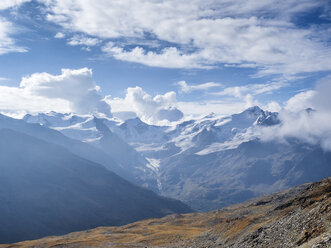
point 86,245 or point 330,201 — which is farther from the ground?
point 330,201

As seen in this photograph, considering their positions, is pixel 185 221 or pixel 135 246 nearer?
pixel 135 246

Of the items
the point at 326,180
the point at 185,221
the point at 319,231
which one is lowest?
the point at 185,221

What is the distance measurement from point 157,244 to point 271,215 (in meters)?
34.6

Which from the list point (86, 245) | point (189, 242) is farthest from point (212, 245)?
point (86, 245)

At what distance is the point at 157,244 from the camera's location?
9006cm

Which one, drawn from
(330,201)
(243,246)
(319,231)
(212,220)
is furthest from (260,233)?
(212,220)

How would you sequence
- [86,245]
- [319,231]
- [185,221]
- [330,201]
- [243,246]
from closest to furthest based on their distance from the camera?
[319,231]
[330,201]
[243,246]
[86,245]
[185,221]

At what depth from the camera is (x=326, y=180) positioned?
70.8 meters

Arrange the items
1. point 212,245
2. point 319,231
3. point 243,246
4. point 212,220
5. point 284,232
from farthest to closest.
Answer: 1. point 212,220
2. point 212,245
3. point 243,246
4. point 284,232
5. point 319,231

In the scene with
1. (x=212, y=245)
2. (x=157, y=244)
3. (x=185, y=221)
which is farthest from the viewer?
(x=185, y=221)

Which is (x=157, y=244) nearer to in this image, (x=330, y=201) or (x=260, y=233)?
(x=260, y=233)

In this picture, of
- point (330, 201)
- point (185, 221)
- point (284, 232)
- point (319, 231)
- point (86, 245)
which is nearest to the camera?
point (319, 231)

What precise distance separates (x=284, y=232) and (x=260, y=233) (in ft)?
24.3

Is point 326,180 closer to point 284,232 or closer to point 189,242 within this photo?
point 284,232
